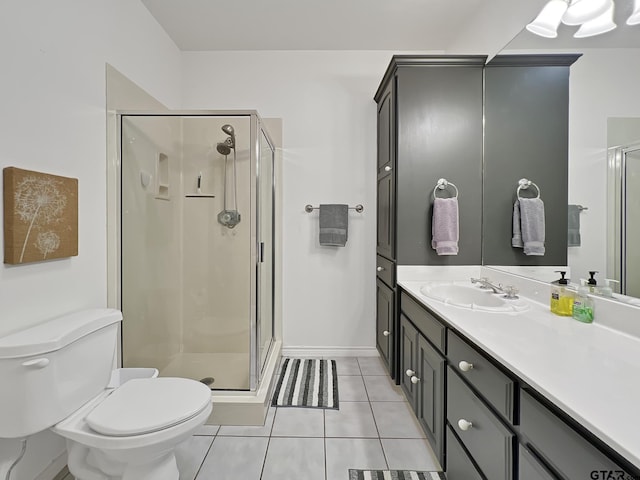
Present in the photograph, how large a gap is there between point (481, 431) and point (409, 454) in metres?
0.73

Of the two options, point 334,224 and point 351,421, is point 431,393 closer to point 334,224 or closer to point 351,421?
point 351,421

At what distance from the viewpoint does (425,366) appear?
158 centimetres

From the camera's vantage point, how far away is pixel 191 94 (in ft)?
8.99

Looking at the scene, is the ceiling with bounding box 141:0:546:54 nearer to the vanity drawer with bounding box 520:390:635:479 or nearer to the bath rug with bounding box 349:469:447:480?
the vanity drawer with bounding box 520:390:635:479

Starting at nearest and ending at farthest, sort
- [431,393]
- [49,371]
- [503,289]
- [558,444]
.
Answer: [558,444], [49,371], [431,393], [503,289]

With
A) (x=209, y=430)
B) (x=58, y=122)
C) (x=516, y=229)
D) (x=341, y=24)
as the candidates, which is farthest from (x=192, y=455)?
(x=341, y=24)

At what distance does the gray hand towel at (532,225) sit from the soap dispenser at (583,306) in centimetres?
39

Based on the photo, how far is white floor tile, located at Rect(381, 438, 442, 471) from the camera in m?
1.51

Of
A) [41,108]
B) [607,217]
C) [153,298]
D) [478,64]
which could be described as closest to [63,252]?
[41,108]

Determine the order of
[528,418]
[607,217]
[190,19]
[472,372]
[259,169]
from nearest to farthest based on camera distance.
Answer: [528,418]
[472,372]
[607,217]
[259,169]
[190,19]

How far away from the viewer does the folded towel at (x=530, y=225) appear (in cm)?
171

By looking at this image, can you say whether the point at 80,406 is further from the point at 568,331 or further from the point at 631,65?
the point at 631,65

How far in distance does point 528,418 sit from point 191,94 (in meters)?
3.07

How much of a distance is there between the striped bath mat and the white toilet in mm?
871
